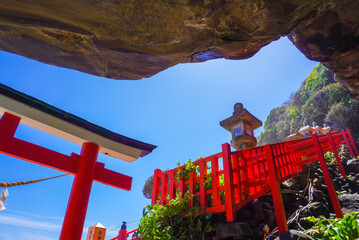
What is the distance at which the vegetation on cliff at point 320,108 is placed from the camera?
66.0ft

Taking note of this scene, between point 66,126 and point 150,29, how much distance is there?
432 cm

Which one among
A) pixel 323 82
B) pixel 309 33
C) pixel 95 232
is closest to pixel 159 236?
pixel 95 232

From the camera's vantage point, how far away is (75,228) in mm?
4664

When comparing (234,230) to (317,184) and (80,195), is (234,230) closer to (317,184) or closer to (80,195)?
(80,195)

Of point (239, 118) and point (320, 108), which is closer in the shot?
point (239, 118)

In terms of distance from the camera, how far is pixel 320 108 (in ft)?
83.9

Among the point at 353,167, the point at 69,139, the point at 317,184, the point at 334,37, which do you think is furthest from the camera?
the point at 353,167

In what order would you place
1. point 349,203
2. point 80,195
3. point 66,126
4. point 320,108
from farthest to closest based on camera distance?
1. point 320,108
2. point 349,203
3. point 66,126
4. point 80,195

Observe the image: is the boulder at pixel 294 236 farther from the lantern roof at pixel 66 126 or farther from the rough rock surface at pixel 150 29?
the lantern roof at pixel 66 126

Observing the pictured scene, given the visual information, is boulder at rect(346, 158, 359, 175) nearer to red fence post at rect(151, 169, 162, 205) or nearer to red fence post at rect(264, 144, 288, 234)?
red fence post at rect(264, 144, 288, 234)

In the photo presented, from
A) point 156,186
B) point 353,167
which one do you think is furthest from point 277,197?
point 353,167

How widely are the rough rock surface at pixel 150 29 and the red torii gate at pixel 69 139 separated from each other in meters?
3.14

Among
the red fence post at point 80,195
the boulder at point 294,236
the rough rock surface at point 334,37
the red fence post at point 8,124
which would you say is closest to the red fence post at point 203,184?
the boulder at point 294,236

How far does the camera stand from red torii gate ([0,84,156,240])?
4617 millimetres
